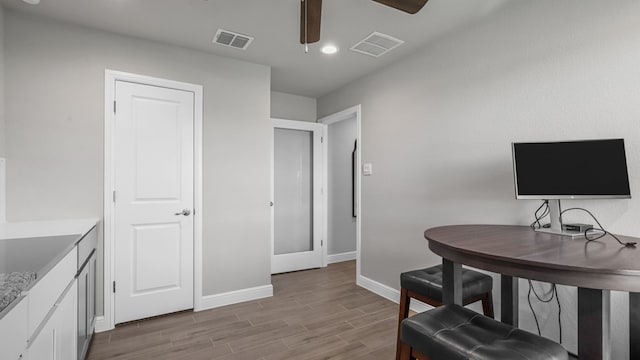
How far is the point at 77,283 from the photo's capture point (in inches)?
68.9

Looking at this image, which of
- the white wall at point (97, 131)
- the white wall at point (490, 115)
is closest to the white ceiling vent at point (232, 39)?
the white wall at point (97, 131)

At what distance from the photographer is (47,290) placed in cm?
121

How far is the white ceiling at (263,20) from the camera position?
2.22m

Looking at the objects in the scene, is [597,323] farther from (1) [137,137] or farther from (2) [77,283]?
(1) [137,137]

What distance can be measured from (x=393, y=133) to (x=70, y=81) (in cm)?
297

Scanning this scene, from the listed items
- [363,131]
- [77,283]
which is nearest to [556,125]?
[363,131]

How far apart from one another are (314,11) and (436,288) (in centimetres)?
177

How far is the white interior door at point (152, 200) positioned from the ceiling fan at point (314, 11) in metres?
1.52

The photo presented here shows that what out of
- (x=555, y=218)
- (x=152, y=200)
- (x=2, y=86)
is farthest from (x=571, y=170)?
(x=2, y=86)

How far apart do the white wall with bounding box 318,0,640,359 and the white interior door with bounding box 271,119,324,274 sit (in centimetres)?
99

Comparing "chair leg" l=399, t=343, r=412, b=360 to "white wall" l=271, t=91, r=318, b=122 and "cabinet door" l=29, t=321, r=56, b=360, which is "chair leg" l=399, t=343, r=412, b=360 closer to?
"cabinet door" l=29, t=321, r=56, b=360

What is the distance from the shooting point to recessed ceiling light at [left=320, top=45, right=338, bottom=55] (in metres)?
2.89

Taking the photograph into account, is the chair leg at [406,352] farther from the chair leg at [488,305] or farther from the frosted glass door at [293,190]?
the frosted glass door at [293,190]

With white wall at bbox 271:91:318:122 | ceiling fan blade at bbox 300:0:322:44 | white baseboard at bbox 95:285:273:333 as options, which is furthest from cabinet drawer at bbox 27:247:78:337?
white wall at bbox 271:91:318:122
